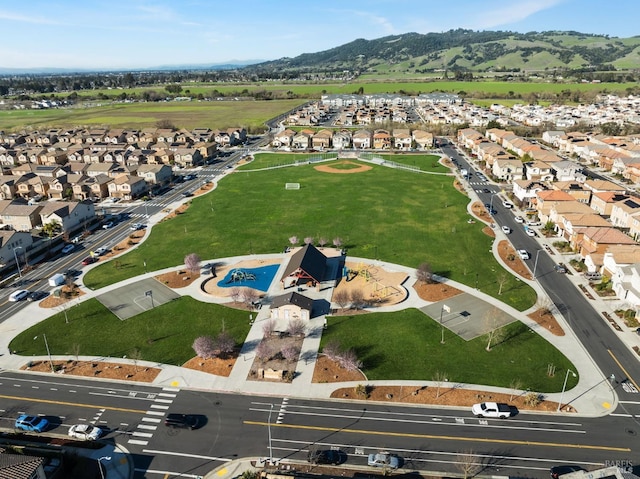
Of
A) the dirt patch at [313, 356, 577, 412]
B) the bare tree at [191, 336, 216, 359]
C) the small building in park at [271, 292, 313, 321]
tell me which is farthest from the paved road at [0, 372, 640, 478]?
the small building in park at [271, 292, 313, 321]

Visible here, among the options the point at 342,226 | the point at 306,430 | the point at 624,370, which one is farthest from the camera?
the point at 342,226

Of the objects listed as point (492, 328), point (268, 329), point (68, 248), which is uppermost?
point (68, 248)

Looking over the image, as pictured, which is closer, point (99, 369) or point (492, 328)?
point (99, 369)

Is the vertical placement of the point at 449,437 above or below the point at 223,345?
below

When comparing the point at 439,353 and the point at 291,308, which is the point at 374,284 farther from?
the point at 439,353

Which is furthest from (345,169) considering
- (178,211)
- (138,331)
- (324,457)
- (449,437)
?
(324,457)

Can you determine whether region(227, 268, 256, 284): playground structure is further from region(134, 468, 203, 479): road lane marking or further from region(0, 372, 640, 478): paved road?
region(134, 468, 203, 479): road lane marking

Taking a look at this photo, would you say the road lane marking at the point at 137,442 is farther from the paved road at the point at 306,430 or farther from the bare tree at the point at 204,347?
the bare tree at the point at 204,347
